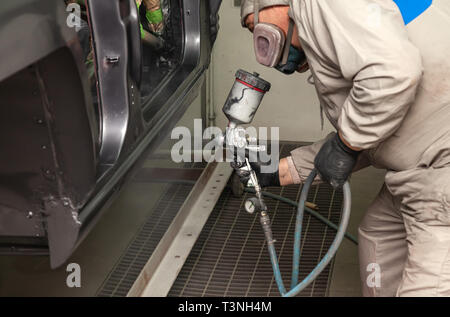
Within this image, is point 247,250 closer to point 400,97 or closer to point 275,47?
point 275,47

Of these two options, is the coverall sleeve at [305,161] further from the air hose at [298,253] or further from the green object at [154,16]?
the green object at [154,16]

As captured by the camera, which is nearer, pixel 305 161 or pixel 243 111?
pixel 243 111

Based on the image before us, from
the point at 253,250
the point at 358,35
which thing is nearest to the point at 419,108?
the point at 358,35

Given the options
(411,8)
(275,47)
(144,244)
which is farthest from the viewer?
(144,244)

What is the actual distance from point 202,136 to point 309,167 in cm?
166

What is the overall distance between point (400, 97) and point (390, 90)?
0.05 m

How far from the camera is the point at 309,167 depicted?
2.78 m

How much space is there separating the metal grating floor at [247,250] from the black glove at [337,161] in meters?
0.78

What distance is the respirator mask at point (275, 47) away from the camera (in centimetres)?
224

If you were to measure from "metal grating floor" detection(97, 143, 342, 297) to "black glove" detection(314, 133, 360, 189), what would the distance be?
783mm

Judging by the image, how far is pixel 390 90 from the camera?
1951mm

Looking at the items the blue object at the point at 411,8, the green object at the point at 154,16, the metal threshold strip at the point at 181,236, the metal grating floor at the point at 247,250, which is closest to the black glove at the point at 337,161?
the blue object at the point at 411,8

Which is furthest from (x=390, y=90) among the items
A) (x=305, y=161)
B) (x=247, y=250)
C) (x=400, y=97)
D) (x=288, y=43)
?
(x=247, y=250)

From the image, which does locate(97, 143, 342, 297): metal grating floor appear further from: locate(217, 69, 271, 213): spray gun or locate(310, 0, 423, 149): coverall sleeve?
locate(310, 0, 423, 149): coverall sleeve
